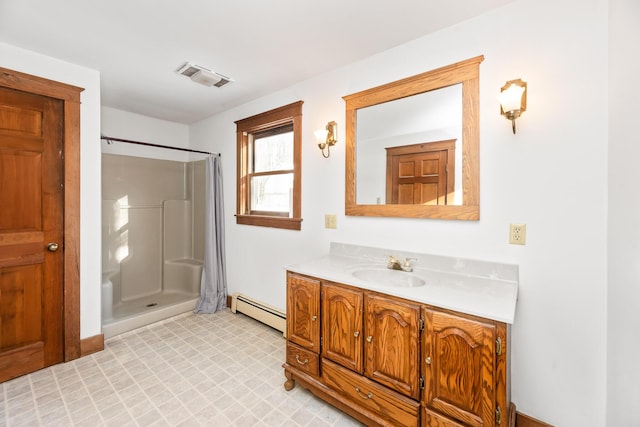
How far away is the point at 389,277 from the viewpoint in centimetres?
191

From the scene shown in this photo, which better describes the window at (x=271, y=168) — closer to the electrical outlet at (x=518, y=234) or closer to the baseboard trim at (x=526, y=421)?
the electrical outlet at (x=518, y=234)

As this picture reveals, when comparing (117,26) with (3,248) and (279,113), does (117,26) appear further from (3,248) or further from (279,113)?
(3,248)

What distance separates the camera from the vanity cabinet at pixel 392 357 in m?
1.25

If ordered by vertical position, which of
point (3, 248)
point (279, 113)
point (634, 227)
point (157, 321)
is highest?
point (279, 113)

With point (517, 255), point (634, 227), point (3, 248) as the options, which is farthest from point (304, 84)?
point (3, 248)

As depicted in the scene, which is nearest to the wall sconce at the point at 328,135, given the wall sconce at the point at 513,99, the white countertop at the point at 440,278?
the white countertop at the point at 440,278

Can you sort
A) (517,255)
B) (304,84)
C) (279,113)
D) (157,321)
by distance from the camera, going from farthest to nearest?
(157,321)
(279,113)
(304,84)
(517,255)

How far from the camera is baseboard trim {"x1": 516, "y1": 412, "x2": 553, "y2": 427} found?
1.56 meters

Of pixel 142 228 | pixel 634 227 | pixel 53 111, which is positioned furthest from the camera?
pixel 142 228

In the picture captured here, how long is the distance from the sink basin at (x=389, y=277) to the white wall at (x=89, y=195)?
91.5 inches

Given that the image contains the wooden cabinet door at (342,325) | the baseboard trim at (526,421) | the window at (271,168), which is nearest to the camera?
the baseboard trim at (526,421)

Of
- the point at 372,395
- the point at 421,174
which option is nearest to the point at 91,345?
the point at 372,395

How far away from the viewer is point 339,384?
1752 mm

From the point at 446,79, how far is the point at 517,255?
3.87ft
